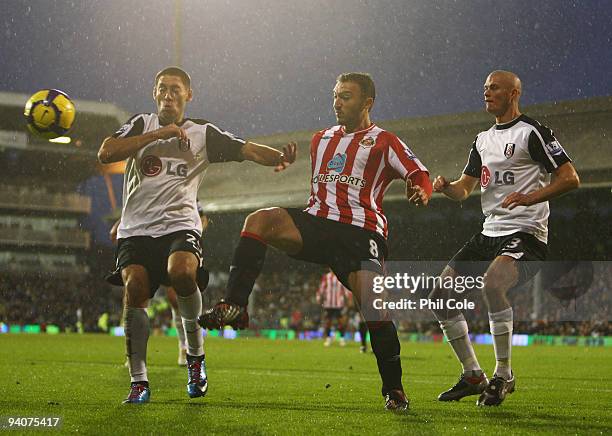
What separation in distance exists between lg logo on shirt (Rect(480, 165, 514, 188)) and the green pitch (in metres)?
1.48

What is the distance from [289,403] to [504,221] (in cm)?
188

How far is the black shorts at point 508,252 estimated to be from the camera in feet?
18.7

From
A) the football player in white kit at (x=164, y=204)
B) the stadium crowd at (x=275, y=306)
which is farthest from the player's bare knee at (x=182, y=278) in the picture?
the stadium crowd at (x=275, y=306)

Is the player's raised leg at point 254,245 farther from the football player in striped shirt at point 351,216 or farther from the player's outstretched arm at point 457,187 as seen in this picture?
the player's outstretched arm at point 457,187

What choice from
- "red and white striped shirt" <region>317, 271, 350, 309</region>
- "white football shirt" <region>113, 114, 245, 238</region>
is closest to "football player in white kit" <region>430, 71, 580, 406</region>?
"white football shirt" <region>113, 114, 245, 238</region>

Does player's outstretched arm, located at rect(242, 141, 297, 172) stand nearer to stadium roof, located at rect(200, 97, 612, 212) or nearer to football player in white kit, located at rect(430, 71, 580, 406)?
football player in white kit, located at rect(430, 71, 580, 406)

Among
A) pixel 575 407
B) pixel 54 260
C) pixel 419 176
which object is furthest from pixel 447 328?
pixel 54 260

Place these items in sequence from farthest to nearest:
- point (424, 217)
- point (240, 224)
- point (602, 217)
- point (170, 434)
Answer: point (240, 224)
point (424, 217)
point (602, 217)
point (170, 434)

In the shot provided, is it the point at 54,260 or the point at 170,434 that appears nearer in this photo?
the point at 170,434

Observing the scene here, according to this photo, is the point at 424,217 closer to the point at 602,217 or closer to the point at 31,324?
the point at 602,217

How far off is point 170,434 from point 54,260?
45556 mm

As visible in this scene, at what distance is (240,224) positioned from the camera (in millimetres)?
34875

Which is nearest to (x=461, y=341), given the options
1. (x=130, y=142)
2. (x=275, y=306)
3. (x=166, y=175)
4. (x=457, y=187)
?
(x=457, y=187)

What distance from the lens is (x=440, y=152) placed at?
1275 inches
